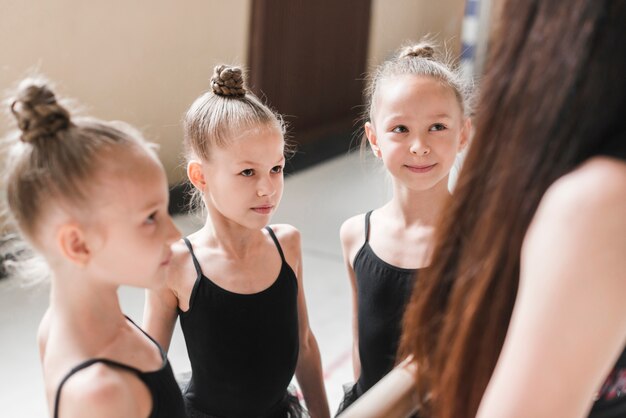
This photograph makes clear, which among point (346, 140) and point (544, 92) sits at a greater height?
point (544, 92)

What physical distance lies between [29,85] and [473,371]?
51 cm

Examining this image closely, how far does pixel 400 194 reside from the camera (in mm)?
1336

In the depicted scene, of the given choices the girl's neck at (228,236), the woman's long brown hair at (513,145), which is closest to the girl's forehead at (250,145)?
the girl's neck at (228,236)

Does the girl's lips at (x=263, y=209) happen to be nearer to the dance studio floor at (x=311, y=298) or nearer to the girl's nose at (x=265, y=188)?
the girl's nose at (x=265, y=188)

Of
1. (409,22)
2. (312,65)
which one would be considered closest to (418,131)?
(312,65)

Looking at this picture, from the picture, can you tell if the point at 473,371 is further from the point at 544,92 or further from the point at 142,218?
the point at 142,218

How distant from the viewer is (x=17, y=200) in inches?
29.9

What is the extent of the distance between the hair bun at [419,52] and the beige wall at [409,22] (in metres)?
3.02

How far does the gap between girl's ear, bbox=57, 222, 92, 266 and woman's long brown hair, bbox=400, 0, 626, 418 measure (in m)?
0.35

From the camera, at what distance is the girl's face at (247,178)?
1.14 metres

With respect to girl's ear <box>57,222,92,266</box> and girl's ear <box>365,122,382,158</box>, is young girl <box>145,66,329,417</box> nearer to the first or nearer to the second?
girl's ear <box>365,122,382,158</box>

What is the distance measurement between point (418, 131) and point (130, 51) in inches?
73.6

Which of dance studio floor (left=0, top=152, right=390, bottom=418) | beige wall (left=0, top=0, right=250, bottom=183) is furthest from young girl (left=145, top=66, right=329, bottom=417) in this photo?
beige wall (left=0, top=0, right=250, bottom=183)

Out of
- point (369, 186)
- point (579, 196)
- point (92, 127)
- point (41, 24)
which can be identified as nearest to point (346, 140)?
point (369, 186)
